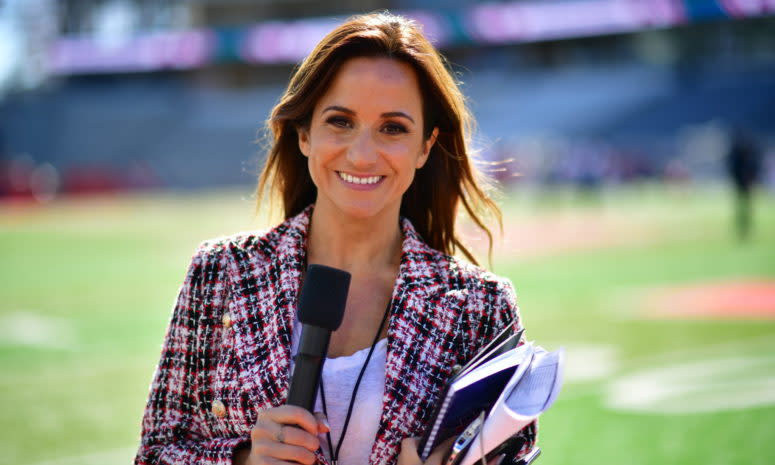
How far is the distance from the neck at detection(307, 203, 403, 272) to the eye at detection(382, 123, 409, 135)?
1.03 ft

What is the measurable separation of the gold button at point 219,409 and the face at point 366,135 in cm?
66

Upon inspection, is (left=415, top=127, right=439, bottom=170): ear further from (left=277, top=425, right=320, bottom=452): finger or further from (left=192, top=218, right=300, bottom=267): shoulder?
(left=277, top=425, right=320, bottom=452): finger

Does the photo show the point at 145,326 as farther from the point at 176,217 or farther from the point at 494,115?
the point at 494,115

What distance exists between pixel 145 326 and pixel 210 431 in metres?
7.80

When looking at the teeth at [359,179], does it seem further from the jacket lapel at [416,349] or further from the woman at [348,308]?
the jacket lapel at [416,349]

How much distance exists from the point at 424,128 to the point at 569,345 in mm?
6021

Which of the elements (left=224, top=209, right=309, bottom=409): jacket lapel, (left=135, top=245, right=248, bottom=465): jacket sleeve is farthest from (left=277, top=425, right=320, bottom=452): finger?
(left=135, top=245, right=248, bottom=465): jacket sleeve

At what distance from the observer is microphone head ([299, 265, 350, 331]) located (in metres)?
1.94

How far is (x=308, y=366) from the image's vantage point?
1.90m

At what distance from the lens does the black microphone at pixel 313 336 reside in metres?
1.90

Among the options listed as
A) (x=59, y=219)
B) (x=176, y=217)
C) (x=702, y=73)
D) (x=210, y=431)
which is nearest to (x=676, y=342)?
(x=210, y=431)

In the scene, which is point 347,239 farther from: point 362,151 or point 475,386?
point 475,386

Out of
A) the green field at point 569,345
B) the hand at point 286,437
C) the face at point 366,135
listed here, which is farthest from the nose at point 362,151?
the green field at point 569,345

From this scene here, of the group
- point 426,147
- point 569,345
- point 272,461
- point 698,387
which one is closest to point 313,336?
point 272,461
